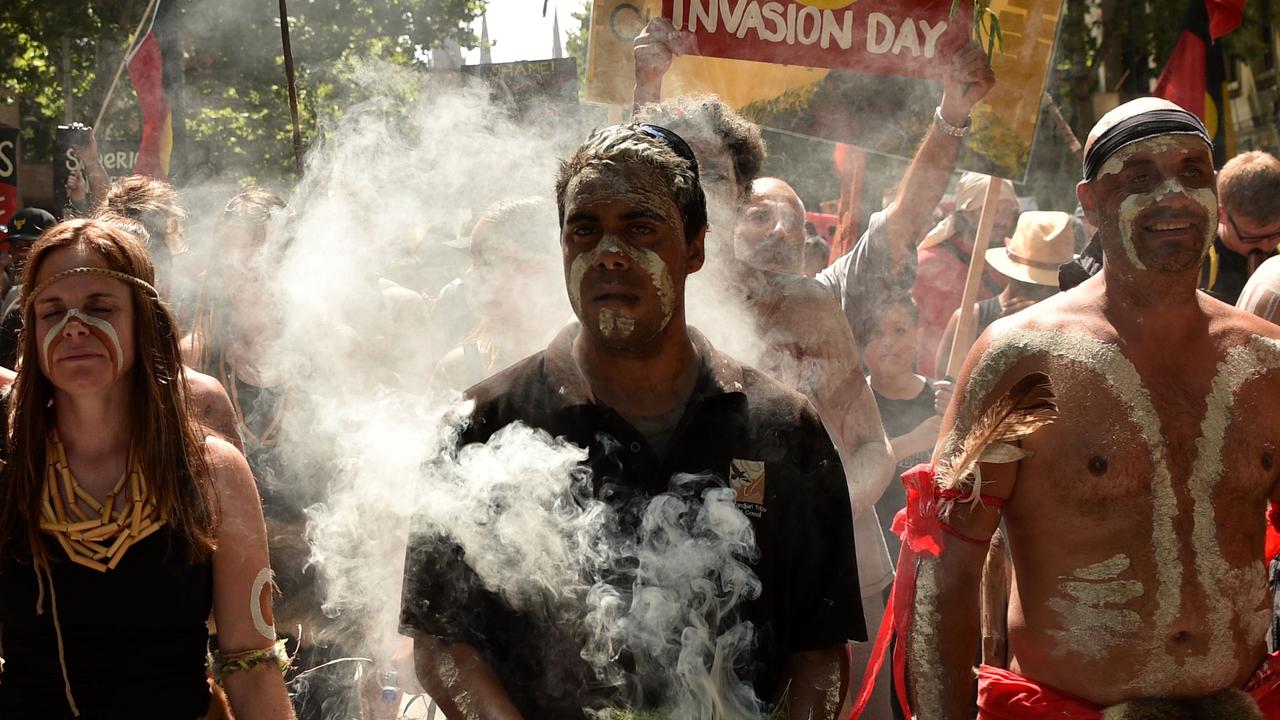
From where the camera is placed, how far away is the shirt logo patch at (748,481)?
2.58 meters

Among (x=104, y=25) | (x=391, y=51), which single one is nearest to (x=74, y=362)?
(x=391, y=51)

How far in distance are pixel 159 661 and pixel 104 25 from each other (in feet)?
58.1

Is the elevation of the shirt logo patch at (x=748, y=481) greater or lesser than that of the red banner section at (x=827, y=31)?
lesser

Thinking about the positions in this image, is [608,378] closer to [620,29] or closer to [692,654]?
[692,654]

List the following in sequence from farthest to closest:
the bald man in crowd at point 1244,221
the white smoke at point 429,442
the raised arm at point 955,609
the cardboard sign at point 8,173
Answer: the cardboard sign at point 8,173 → the bald man in crowd at point 1244,221 → the raised arm at point 955,609 → the white smoke at point 429,442

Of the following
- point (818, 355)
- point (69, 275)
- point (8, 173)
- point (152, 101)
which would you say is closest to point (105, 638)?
point (69, 275)

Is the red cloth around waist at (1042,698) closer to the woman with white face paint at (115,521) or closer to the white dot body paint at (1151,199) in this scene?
the white dot body paint at (1151,199)

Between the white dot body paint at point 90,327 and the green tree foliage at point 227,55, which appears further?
the green tree foliage at point 227,55

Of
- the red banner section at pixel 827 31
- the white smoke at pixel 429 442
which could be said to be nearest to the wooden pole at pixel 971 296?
the red banner section at pixel 827 31

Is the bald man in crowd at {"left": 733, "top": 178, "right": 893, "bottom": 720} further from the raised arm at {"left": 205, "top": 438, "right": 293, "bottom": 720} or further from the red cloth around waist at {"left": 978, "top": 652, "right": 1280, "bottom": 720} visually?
the raised arm at {"left": 205, "top": 438, "right": 293, "bottom": 720}

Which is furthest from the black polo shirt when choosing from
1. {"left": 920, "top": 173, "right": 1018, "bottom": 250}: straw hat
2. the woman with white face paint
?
{"left": 920, "top": 173, "right": 1018, "bottom": 250}: straw hat

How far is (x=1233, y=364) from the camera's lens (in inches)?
118

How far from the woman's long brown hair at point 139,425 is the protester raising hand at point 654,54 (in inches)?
76.4

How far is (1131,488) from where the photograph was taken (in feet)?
9.53
